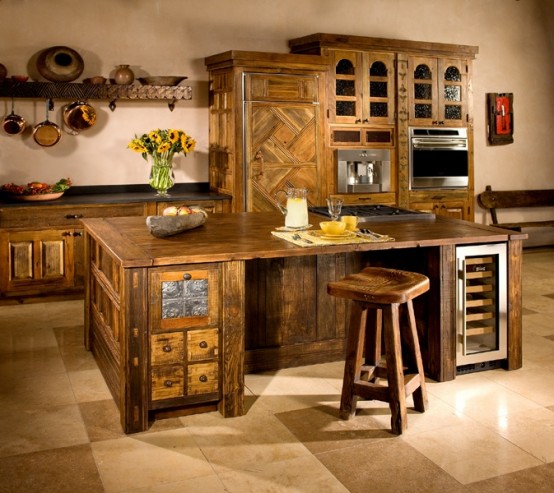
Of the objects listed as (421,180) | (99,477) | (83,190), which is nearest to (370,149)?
(421,180)

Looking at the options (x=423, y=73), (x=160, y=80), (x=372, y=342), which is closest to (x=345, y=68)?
(x=423, y=73)

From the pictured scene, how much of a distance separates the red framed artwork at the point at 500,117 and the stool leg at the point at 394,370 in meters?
5.64

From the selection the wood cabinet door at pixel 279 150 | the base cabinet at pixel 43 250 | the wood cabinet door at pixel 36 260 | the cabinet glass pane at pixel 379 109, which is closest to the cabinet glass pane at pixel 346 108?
the cabinet glass pane at pixel 379 109

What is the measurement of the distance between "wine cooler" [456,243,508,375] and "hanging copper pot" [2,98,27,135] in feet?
13.3

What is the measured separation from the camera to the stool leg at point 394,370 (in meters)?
3.23

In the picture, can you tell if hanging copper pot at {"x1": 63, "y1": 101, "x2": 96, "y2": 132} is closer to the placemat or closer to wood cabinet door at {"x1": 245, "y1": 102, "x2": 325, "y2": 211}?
wood cabinet door at {"x1": 245, "y1": 102, "x2": 325, "y2": 211}

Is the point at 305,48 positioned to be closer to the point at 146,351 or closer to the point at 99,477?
the point at 146,351

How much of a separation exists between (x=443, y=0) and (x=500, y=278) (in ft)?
16.2

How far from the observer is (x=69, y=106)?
640 cm

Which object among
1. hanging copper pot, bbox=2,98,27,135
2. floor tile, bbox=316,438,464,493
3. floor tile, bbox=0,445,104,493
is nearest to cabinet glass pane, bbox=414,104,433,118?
hanging copper pot, bbox=2,98,27,135

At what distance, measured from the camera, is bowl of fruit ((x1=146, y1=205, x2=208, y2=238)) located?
12.3ft

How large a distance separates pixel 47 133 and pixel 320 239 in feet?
11.7

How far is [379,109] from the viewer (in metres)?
7.14

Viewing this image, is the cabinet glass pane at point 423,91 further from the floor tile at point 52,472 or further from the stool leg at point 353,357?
the floor tile at point 52,472
